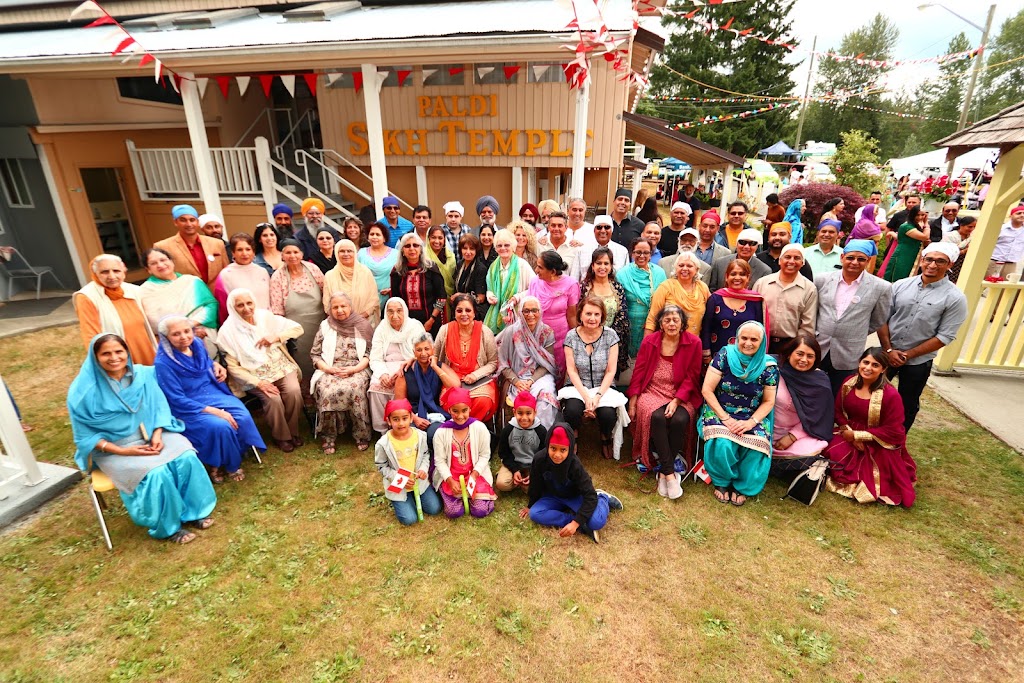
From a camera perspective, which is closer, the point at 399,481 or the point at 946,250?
the point at 399,481

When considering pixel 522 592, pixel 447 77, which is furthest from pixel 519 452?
pixel 447 77

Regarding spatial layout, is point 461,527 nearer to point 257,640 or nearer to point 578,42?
point 257,640

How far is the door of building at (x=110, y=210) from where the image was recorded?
9094 millimetres

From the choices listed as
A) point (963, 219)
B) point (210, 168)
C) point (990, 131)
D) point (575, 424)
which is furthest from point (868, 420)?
point (210, 168)

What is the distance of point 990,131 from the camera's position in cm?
492

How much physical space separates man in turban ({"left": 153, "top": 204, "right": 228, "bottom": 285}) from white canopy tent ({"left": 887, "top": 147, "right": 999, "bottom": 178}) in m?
23.0

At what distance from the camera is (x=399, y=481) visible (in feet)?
11.6

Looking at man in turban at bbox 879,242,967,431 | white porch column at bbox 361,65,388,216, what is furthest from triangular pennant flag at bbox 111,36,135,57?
man in turban at bbox 879,242,967,431

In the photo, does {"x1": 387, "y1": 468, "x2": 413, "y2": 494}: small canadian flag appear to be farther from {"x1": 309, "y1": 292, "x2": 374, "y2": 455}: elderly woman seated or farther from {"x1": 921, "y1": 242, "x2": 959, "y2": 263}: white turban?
{"x1": 921, "y1": 242, "x2": 959, "y2": 263}: white turban

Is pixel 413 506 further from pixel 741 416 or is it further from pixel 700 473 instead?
pixel 741 416

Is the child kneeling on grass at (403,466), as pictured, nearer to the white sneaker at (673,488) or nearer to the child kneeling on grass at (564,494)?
the child kneeling on grass at (564,494)

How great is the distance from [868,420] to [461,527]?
3.16m

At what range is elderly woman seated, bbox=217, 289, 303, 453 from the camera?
430 cm

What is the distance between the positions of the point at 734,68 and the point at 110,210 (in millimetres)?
31806
